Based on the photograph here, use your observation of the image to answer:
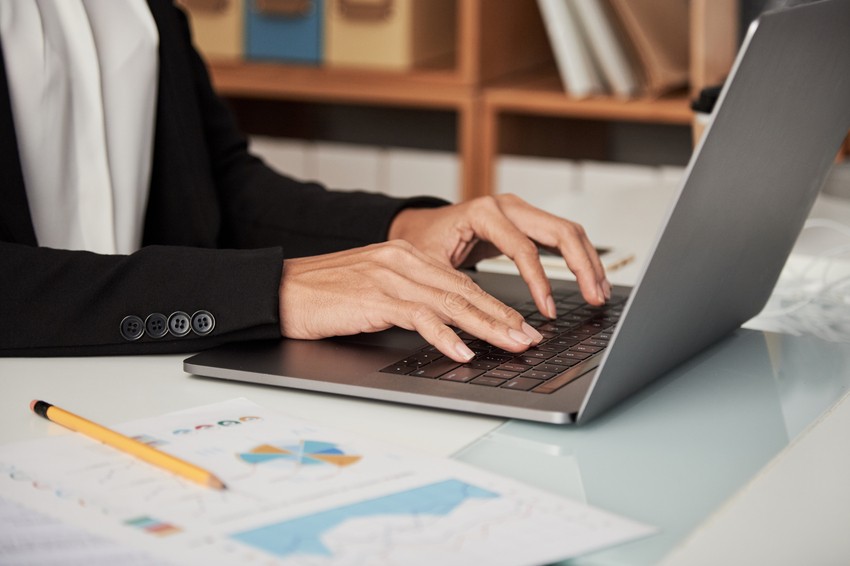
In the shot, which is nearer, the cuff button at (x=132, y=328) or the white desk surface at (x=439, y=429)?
the white desk surface at (x=439, y=429)

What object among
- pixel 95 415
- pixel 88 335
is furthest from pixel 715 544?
pixel 88 335

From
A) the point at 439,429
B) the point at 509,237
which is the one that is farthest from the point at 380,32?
the point at 439,429

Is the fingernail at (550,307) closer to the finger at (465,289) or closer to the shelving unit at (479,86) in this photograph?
the finger at (465,289)

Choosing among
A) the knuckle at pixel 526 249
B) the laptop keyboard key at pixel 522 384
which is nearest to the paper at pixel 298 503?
the laptop keyboard key at pixel 522 384

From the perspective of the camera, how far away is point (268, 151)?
2.57 metres

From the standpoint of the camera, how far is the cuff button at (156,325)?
0.84 m

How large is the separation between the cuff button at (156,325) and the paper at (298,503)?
0.17 meters

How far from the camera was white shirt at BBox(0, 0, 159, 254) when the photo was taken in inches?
43.5

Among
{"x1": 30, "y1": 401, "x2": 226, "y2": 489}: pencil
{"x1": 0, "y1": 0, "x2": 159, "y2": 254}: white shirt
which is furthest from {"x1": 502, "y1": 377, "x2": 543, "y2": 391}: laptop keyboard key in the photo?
{"x1": 0, "y1": 0, "x2": 159, "y2": 254}: white shirt

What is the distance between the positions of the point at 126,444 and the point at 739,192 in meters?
0.40

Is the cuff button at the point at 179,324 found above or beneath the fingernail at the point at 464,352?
beneath

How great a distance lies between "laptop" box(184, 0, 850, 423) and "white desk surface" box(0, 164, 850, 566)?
0.6 inches

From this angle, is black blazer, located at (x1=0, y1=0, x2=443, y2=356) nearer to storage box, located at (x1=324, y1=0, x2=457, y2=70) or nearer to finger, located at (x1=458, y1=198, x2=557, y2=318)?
finger, located at (x1=458, y1=198, x2=557, y2=318)

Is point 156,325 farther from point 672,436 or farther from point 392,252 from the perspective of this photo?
point 672,436
